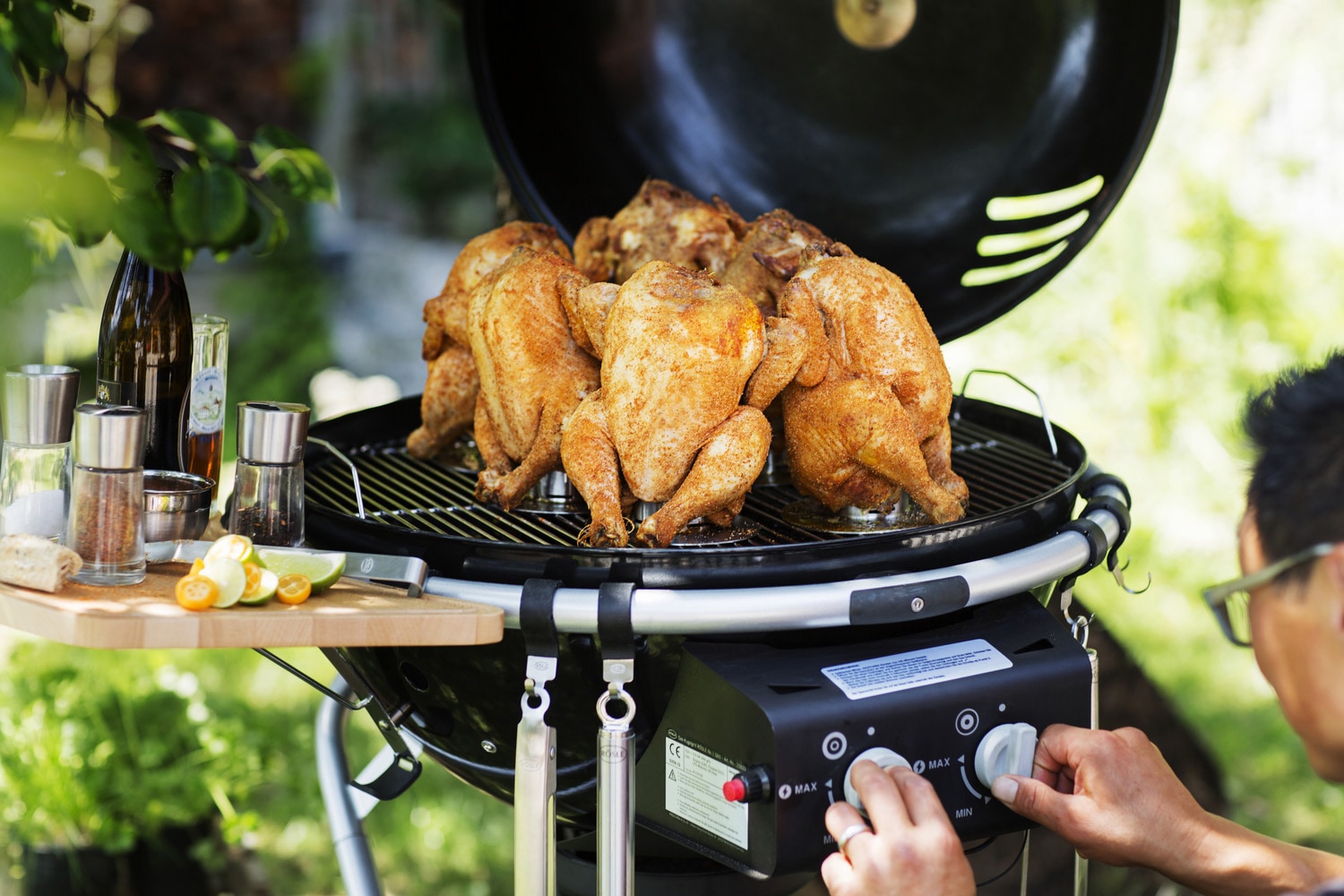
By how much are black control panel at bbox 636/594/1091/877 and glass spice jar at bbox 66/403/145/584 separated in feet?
2.60

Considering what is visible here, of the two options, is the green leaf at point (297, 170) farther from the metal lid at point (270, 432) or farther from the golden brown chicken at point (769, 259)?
the golden brown chicken at point (769, 259)

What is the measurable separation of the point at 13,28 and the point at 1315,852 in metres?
2.15

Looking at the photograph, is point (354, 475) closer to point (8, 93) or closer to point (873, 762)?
point (8, 93)

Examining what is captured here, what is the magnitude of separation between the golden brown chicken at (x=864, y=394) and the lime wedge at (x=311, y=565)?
2.65 ft

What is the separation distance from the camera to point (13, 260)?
3.62ft

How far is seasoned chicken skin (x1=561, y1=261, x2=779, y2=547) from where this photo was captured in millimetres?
1990

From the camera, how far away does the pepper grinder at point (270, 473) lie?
1947 millimetres

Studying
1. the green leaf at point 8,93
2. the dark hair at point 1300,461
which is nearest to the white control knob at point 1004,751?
the dark hair at point 1300,461

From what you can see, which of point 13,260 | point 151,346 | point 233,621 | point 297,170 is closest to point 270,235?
point 297,170

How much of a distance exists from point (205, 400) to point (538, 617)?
2.71ft

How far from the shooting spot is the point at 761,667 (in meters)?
1.72

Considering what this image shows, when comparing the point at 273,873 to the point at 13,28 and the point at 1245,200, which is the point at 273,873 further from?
the point at 1245,200

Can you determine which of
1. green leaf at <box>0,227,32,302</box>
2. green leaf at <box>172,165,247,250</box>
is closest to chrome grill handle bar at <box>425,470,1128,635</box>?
green leaf at <box>172,165,247,250</box>

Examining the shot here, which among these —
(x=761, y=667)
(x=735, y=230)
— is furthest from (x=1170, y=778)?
(x=735, y=230)
